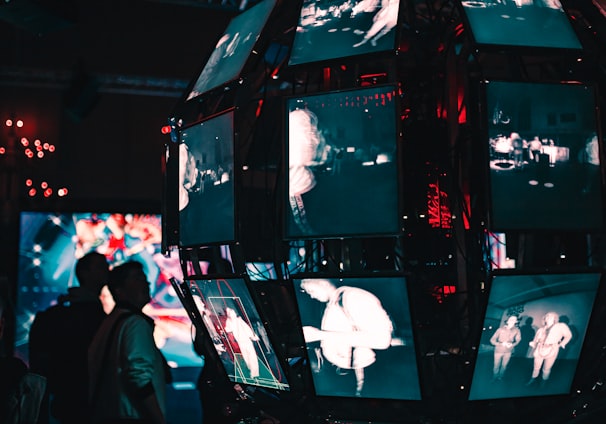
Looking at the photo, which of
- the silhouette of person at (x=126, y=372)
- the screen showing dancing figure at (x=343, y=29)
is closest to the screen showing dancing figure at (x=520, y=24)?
the screen showing dancing figure at (x=343, y=29)

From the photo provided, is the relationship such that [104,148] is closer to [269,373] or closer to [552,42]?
[269,373]

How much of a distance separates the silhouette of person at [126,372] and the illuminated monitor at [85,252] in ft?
22.1

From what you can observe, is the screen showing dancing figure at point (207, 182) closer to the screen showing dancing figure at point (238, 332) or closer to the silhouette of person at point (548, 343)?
the screen showing dancing figure at point (238, 332)

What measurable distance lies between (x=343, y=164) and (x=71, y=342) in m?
1.91

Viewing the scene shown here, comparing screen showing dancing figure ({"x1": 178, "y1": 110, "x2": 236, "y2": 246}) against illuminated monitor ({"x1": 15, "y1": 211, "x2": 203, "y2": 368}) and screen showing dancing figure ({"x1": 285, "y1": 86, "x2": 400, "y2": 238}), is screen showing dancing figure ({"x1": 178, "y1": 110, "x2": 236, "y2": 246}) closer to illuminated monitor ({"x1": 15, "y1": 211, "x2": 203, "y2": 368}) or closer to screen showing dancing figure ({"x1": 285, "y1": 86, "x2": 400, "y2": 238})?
screen showing dancing figure ({"x1": 285, "y1": 86, "x2": 400, "y2": 238})

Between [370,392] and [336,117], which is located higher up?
[336,117]

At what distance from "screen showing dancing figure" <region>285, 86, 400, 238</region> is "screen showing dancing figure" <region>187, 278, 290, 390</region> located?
1.90ft

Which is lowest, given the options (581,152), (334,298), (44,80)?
(334,298)

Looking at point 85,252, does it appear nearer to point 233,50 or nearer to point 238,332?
point 233,50

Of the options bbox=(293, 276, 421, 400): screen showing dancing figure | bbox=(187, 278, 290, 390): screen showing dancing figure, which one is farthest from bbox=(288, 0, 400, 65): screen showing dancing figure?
bbox=(187, 278, 290, 390): screen showing dancing figure

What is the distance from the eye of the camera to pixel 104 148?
11.1m

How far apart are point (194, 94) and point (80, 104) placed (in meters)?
5.85

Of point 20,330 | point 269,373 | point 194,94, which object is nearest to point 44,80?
point 20,330

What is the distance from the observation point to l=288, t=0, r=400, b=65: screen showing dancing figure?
3.96 meters
